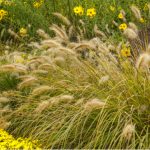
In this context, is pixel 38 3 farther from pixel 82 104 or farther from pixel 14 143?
pixel 14 143

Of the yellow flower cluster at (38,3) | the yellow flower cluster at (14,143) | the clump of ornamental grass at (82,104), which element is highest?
the yellow flower cluster at (38,3)

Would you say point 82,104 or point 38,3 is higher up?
point 38,3

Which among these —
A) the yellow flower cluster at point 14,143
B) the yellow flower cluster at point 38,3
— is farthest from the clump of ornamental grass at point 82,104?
the yellow flower cluster at point 38,3

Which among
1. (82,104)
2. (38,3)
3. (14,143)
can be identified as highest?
(38,3)

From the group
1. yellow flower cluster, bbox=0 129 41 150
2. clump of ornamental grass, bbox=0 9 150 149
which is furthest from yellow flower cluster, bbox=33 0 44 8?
yellow flower cluster, bbox=0 129 41 150

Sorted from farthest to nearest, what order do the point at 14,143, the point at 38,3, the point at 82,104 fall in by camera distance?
the point at 38,3 < the point at 82,104 < the point at 14,143

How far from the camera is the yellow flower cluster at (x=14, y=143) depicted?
4351 millimetres

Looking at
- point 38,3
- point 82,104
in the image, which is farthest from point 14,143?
point 38,3

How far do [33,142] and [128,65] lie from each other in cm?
112

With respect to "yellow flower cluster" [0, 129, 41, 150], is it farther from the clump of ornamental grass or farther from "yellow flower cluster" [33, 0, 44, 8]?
"yellow flower cluster" [33, 0, 44, 8]

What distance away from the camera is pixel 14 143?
4367 millimetres

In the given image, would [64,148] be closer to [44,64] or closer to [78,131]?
[78,131]

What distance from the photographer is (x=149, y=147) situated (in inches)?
159

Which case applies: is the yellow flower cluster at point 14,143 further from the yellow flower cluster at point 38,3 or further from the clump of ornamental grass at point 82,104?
the yellow flower cluster at point 38,3
